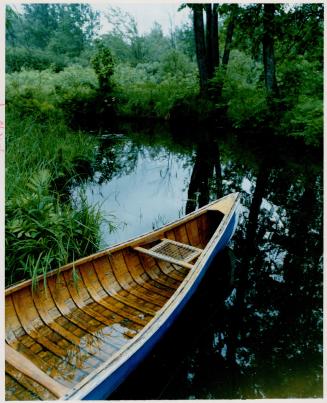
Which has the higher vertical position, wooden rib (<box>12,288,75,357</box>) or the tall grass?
the tall grass

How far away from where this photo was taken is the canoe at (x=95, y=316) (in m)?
2.08

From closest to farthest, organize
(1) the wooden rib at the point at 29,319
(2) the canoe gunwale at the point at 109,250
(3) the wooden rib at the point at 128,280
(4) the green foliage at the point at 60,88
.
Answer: (1) the wooden rib at the point at 29,319 → (2) the canoe gunwale at the point at 109,250 → (3) the wooden rib at the point at 128,280 → (4) the green foliage at the point at 60,88

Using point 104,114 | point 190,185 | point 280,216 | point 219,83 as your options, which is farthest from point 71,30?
point 280,216

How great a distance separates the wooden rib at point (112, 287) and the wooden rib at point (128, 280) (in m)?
0.06

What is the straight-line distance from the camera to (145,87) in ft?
50.7

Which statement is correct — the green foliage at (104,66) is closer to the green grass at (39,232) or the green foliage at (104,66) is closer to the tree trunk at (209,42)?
the tree trunk at (209,42)

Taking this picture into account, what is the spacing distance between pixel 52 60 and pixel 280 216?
1000 inches

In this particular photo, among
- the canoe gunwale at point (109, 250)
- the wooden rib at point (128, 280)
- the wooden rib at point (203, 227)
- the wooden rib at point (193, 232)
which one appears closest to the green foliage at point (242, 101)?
the canoe gunwale at point (109, 250)

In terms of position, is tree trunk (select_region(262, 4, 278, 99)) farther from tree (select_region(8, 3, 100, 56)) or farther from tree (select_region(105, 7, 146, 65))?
tree (select_region(8, 3, 100, 56))

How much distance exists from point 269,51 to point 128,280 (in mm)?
8720

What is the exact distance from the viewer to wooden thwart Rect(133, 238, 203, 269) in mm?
3525

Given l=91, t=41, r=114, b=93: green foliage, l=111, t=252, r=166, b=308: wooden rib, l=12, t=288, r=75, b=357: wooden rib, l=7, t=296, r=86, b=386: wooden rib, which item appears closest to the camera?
l=7, t=296, r=86, b=386: wooden rib

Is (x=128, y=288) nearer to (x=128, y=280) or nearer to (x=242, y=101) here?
(x=128, y=280)

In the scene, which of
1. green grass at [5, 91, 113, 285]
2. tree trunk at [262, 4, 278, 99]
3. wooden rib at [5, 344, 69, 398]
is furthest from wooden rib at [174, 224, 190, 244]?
tree trunk at [262, 4, 278, 99]
